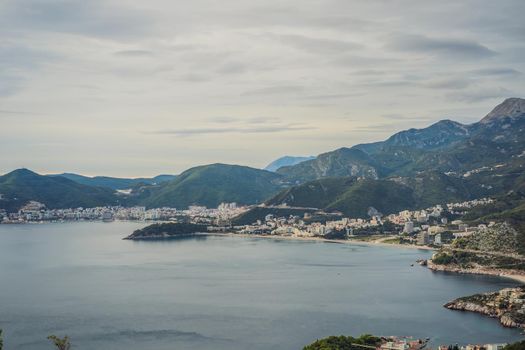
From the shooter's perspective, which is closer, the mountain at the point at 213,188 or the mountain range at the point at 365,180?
the mountain range at the point at 365,180

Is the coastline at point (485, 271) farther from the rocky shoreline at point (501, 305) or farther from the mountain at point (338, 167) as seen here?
the mountain at point (338, 167)

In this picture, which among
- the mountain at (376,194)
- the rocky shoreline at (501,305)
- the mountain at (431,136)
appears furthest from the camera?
the mountain at (431,136)

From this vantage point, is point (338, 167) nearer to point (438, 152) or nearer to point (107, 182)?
point (438, 152)

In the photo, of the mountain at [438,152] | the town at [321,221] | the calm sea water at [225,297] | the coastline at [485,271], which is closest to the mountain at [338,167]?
the mountain at [438,152]

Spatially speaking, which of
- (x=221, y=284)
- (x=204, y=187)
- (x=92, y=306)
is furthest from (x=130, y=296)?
(x=204, y=187)

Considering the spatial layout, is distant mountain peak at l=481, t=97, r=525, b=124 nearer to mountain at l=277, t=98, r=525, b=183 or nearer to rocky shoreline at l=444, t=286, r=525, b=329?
mountain at l=277, t=98, r=525, b=183

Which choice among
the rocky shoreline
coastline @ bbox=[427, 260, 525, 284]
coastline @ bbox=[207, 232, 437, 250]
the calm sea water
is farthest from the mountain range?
the rocky shoreline
